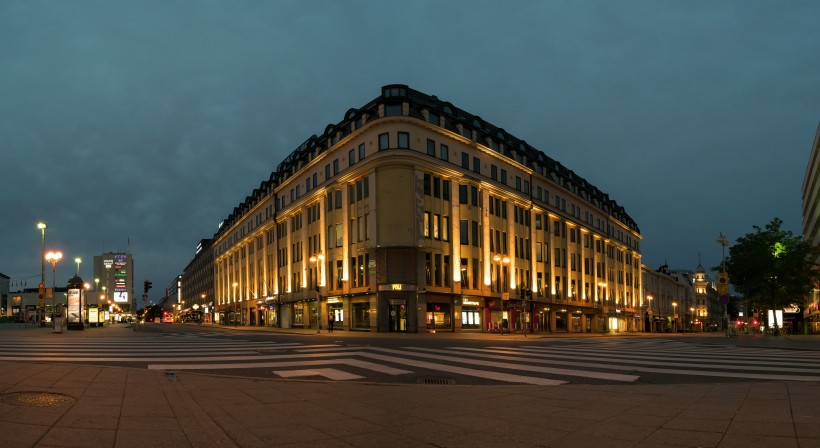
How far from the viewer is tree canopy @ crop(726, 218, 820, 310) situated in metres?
45.6

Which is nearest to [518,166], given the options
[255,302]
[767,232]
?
[767,232]

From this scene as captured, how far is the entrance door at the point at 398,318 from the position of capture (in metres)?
45.7

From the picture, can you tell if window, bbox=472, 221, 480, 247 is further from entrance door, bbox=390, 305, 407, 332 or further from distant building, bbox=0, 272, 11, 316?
distant building, bbox=0, 272, 11, 316

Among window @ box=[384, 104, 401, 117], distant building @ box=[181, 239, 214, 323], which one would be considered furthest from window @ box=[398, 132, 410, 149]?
distant building @ box=[181, 239, 214, 323]

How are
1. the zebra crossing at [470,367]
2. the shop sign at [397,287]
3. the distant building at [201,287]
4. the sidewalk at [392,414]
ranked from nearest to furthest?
the sidewalk at [392,414]
the zebra crossing at [470,367]
the shop sign at [397,287]
the distant building at [201,287]

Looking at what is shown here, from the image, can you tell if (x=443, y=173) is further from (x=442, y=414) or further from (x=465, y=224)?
(x=442, y=414)

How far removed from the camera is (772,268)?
46281mm

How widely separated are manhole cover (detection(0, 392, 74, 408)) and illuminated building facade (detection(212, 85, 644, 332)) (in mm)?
35980

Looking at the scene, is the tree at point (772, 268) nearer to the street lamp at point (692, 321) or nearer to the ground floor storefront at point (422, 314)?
the ground floor storefront at point (422, 314)

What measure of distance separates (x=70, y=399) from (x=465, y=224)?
4386cm

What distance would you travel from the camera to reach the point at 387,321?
150 feet

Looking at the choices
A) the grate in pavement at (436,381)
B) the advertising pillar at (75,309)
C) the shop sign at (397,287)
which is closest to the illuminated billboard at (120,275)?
the advertising pillar at (75,309)

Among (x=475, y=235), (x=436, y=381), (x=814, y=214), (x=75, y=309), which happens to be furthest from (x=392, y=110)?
(x=814, y=214)

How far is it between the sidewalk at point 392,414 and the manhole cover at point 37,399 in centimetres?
2
